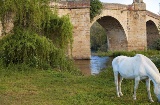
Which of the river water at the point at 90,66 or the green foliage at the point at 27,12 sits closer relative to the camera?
the green foliage at the point at 27,12

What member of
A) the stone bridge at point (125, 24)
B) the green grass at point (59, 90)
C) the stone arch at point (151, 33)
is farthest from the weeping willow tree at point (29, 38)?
the stone arch at point (151, 33)

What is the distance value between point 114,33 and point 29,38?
881 inches

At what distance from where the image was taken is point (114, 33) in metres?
35.9

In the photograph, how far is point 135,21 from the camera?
112 ft

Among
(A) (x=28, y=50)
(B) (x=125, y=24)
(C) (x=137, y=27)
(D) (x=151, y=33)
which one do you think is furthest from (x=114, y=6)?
(A) (x=28, y=50)

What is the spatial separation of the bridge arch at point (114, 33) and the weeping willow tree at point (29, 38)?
18.7m

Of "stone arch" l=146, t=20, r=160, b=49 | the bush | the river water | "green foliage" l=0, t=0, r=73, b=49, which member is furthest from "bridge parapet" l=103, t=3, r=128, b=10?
the bush

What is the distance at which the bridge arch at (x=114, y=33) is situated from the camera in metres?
33.9

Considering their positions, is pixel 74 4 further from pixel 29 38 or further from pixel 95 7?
pixel 29 38

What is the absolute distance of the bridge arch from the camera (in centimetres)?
3394

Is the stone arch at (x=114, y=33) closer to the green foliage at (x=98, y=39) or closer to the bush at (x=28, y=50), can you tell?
the green foliage at (x=98, y=39)

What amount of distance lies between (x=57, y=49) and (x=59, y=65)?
61 cm

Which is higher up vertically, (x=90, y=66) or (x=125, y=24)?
(x=125, y=24)

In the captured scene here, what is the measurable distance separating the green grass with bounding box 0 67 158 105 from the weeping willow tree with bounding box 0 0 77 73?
1.12m
